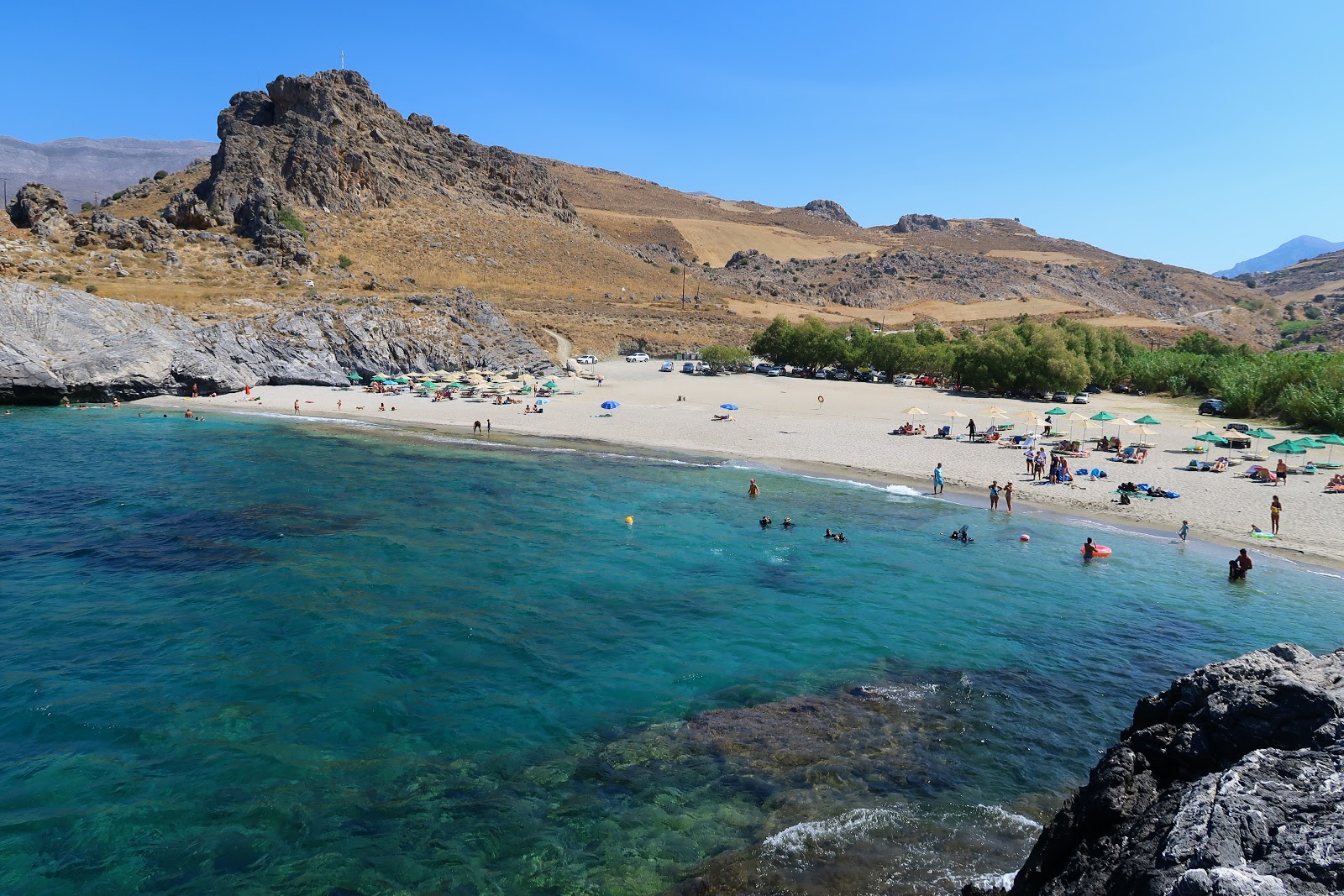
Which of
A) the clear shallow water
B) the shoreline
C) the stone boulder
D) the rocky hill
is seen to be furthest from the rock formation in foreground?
the stone boulder

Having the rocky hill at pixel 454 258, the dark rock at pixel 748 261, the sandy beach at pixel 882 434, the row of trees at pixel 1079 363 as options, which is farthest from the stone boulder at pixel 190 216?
the dark rock at pixel 748 261

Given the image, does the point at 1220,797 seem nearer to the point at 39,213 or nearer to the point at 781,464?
the point at 781,464

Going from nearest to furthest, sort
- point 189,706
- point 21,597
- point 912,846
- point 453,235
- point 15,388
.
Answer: point 912,846, point 189,706, point 21,597, point 15,388, point 453,235

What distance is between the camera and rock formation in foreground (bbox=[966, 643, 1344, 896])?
4.09 m

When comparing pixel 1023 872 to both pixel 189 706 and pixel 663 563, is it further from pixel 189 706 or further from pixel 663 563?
pixel 663 563

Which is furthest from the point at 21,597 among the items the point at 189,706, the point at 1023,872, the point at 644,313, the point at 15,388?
the point at 644,313

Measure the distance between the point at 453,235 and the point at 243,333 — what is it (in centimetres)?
4523

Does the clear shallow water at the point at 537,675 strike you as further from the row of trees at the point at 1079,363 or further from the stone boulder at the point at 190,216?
the stone boulder at the point at 190,216

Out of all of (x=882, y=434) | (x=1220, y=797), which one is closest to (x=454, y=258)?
(x=882, y=434)

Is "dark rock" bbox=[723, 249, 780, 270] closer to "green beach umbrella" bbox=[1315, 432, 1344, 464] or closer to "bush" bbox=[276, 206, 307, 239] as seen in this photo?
"bush" bbox=[276, 206, 307, 239]

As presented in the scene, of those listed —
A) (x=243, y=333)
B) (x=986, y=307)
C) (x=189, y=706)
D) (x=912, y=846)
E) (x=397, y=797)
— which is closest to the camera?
(x=912, y=846)

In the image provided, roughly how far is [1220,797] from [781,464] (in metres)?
31.5

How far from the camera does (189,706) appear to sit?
42.1 ft

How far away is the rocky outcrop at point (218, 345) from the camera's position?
1726 inches
